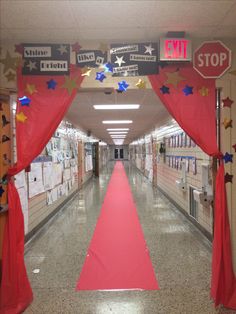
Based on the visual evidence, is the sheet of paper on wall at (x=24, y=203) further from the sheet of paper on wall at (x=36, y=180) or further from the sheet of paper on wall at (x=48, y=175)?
the sheet of paper on wall at (x=48, y=175)

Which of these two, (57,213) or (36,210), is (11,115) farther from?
(57,213)

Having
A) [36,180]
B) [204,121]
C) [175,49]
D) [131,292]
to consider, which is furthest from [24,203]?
[175,49]

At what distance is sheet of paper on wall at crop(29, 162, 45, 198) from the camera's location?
4766mm

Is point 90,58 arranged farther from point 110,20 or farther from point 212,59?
point 212,59

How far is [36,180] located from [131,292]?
9.35ft

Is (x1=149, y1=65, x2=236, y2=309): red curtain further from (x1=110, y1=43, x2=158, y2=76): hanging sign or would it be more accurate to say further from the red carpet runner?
the red carpet runner

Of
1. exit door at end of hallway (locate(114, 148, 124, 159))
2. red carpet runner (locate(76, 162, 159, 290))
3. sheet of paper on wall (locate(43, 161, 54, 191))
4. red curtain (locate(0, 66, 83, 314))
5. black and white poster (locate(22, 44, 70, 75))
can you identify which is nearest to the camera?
red curtain (locate(0, 66, 83, 314))

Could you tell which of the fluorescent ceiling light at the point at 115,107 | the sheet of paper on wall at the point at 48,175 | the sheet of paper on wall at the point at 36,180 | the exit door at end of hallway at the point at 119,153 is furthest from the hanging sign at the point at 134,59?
the exit door at end of hallway at the point at 119,153

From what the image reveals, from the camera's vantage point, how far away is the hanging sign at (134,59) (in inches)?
113

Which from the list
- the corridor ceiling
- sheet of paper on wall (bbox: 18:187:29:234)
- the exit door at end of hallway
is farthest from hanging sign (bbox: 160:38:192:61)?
the exit door at end of hallway

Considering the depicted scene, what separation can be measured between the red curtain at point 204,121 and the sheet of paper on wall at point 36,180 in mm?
2952

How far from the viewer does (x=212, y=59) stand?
2930mm

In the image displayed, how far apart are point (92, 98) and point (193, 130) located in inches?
126

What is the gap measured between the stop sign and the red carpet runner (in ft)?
8.39
